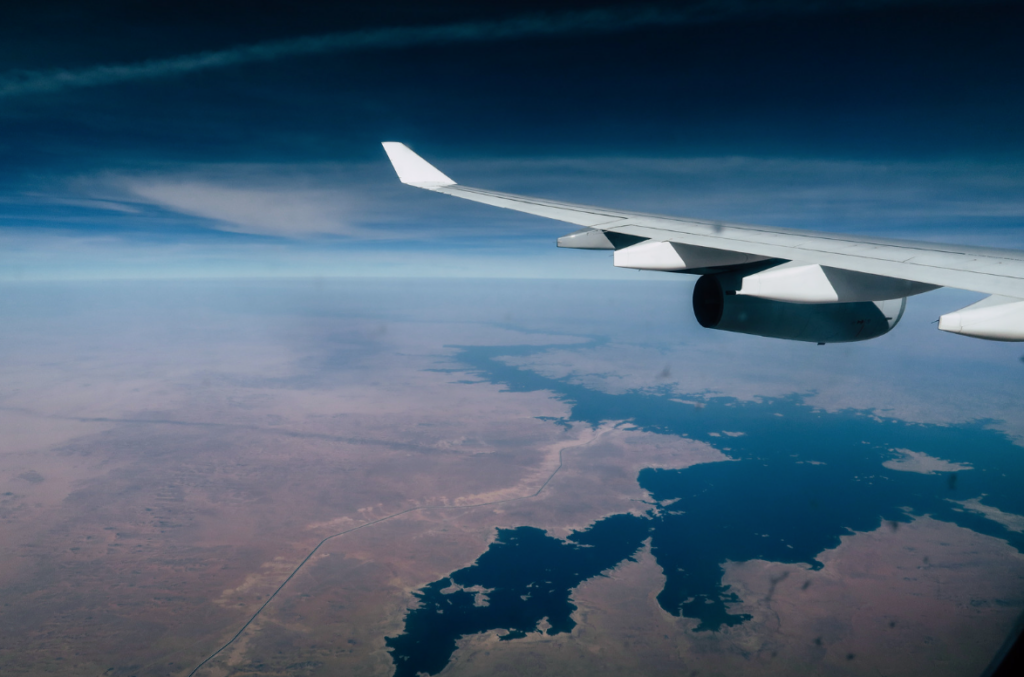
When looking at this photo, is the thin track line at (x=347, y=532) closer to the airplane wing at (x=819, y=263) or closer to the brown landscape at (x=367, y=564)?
the brown landscape at (x=367, y=564)

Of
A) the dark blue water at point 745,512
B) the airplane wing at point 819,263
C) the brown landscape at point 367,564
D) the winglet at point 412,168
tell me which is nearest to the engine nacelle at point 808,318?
the airplane wing at point 819,263

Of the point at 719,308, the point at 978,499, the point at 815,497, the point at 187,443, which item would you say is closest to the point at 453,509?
the point at 815,497

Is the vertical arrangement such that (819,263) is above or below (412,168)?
below

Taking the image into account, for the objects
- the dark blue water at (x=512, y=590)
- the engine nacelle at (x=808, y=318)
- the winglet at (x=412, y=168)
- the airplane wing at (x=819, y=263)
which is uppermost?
the winglet at (x=412, y=168)

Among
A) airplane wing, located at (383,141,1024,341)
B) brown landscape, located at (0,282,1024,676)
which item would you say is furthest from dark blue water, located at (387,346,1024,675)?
airplane wing, located at (383,141,1024,341)

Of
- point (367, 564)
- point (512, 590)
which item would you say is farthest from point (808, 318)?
point (367, 564)

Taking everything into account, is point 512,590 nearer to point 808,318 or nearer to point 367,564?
point 367,564

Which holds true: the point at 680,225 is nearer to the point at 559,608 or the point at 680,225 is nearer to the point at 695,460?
the point at 559,608
